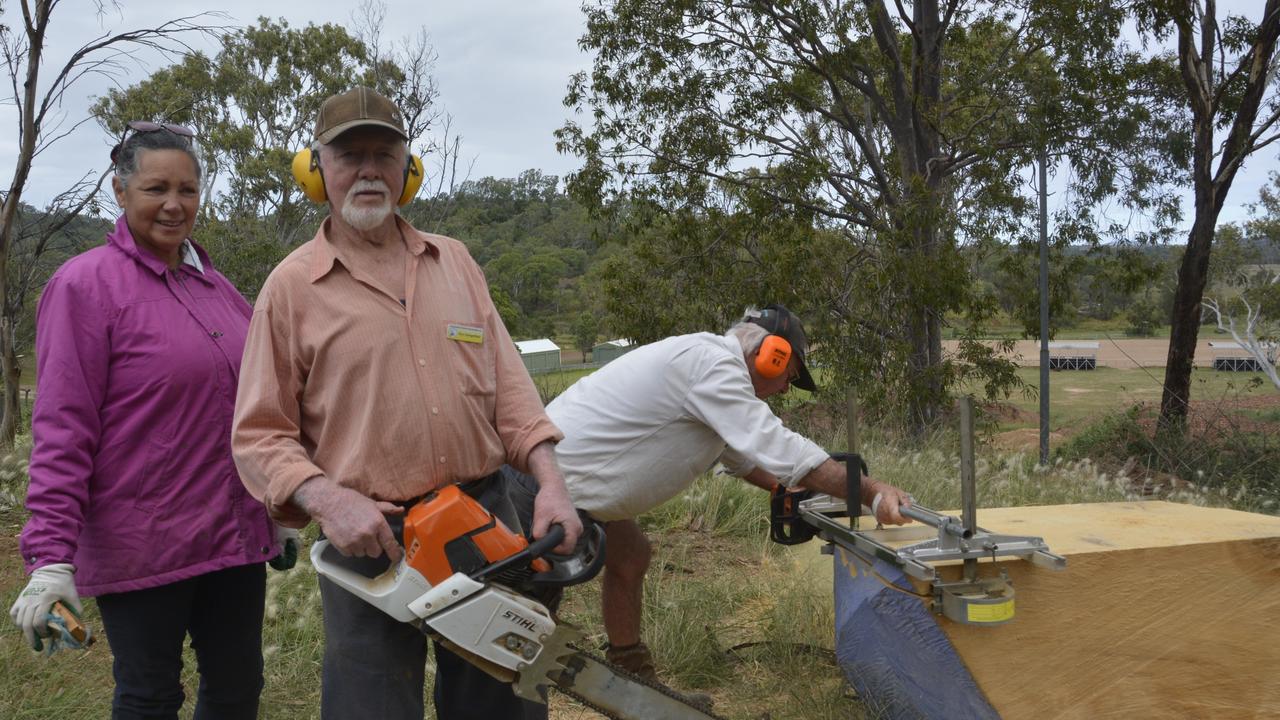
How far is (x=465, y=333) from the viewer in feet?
7.15

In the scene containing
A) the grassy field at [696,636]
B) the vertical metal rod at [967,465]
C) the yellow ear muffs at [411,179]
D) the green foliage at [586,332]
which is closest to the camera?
the yellow ear muffs at [411,179]

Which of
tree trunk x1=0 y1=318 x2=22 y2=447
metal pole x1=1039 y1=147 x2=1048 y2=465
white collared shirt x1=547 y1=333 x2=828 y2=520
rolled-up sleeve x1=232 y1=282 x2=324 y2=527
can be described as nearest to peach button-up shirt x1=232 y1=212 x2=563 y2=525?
rolled-up sleeve x1=232 y1=282 x2=324 y2=527

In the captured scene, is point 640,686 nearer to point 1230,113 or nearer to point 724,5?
point 724,5

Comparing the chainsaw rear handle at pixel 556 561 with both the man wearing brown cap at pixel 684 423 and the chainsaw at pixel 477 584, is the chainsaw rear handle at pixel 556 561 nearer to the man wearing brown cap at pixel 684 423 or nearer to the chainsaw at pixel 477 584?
the chainsaw at pixel 477 584

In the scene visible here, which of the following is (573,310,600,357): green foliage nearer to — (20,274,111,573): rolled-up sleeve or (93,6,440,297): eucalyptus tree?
(93,6,440,297): eucalyptus tree

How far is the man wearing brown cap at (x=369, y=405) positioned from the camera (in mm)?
1945

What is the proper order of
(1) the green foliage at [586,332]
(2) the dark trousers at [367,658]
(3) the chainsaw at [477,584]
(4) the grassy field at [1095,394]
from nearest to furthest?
(3) the chainsaw at [477,584]
(2) the dark trousers at [367,658]
(4) the grassy field at [1095,394]
(1) the green foliage at [586,332]

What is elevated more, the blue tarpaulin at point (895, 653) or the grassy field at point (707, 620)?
the blue tarpaulin at point (895, 653)

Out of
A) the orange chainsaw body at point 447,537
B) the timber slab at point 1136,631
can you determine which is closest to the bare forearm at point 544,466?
the orange chainsaw body at point 447,537

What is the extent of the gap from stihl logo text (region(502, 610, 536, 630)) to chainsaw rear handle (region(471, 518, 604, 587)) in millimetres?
84

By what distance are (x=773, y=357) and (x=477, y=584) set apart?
1387 millimetres

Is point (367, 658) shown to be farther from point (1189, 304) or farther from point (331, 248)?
point (1189, 304)

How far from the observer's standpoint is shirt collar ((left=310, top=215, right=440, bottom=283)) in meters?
2.08

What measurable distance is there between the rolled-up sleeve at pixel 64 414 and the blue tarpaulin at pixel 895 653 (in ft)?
7.03
